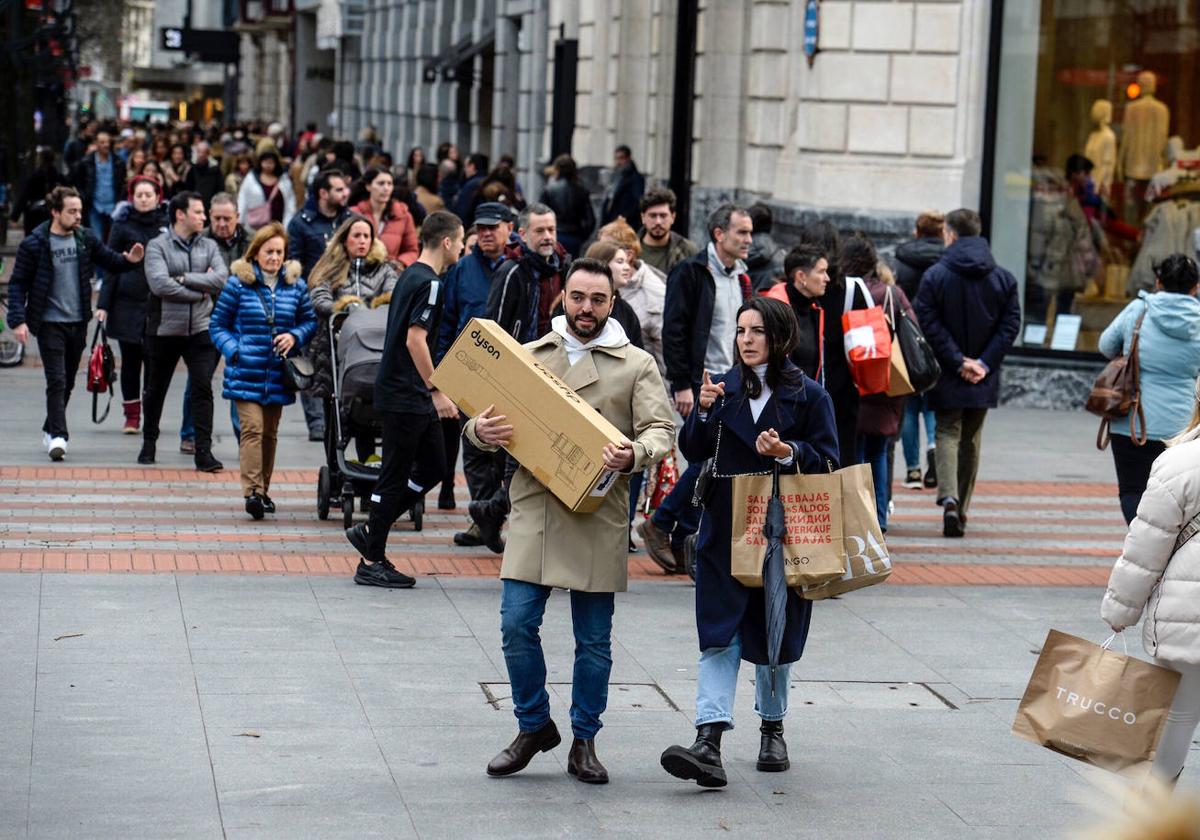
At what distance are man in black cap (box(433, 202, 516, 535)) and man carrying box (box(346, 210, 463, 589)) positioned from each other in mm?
794

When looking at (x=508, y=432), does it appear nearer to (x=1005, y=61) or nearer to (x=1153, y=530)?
(x=1153, y=530)

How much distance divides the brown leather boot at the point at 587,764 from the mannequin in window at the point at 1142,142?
13411mm


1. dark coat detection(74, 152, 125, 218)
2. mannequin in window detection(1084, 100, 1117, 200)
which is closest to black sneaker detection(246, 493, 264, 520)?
mannequin in window detection(1084, 100, 1117, 200)

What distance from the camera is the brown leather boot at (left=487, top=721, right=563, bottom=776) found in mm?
6465

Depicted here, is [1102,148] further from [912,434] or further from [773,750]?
[773,750]

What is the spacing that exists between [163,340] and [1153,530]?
8809mm

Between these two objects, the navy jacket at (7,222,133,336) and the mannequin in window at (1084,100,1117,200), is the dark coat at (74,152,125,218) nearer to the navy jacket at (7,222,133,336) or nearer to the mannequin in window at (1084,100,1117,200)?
the navy jacket at (7,222,133,336)

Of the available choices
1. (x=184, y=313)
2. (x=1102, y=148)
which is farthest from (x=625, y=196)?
(x=184, y=313)

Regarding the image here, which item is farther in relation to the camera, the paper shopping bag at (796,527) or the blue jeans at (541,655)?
the paper shopping bag at (796,527)

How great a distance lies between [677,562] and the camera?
407 inches

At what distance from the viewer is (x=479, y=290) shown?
10461mm

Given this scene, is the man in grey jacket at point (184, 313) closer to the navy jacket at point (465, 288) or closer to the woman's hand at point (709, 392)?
the navy jacket at point (465, 288)

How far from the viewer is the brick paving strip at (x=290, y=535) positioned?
1013cm

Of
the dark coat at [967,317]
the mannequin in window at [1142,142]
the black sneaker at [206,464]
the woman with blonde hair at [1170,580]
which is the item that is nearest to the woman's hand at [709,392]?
the woman with blonde hair at [1170,580]
